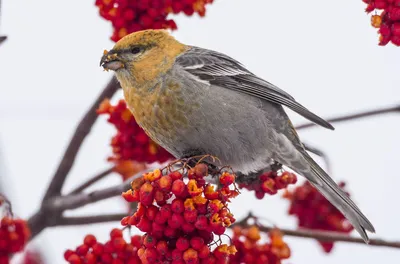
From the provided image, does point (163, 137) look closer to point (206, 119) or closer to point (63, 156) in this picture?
point (206, 119)

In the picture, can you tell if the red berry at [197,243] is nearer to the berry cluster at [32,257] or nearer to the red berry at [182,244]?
the red berry at [182,244]

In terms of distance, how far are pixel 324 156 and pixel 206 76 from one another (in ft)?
2.55

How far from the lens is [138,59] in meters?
3.09

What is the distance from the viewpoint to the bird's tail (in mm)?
2875

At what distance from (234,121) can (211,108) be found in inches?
5.6

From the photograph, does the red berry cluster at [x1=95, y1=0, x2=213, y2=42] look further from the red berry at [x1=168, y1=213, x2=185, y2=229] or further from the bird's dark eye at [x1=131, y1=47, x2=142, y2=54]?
the red berry at [x1=168, y1=213, x2=185, y2=229]

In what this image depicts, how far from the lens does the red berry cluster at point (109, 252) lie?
261 cm

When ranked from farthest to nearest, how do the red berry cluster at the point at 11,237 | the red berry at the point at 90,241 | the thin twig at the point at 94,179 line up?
the thin twig at the point at 94,179
the red berry at the point at 90,241
the red berry cluster at the point at 11,237

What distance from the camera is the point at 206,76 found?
10.4 ft

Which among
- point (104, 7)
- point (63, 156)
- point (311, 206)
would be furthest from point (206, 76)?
point (311, 206)

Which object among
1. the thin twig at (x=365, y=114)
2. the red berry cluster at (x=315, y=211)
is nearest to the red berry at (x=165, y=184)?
the thin twig at (x=365, y=114)

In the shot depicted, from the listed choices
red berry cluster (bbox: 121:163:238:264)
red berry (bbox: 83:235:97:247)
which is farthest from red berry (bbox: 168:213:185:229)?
red berry (bbox: 83:235:97:247)

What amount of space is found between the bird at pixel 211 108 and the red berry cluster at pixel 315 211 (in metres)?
0.37

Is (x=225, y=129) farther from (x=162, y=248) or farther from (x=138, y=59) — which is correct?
(x=162, y=248)
